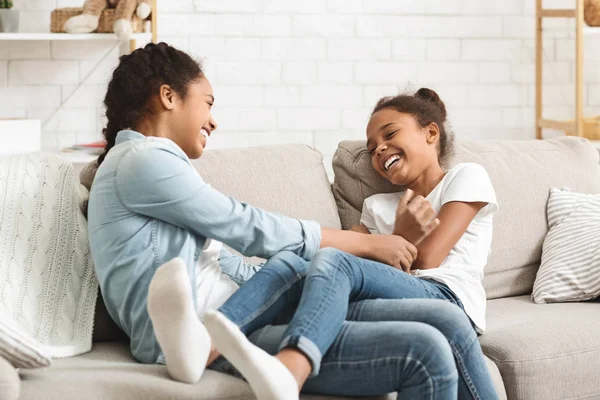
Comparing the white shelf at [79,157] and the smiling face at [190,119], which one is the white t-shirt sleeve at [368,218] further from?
the white shelf at [79,157]

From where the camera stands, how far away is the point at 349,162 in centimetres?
254

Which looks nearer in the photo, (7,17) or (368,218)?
(368,218)

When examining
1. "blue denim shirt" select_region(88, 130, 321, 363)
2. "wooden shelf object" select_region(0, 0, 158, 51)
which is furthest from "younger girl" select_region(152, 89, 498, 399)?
"wooden shelf object" select_region(0, 0, 158, 51)

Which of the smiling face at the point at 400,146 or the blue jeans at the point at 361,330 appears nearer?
the blue jeans at the point at 361,330

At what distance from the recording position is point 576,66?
3541mm

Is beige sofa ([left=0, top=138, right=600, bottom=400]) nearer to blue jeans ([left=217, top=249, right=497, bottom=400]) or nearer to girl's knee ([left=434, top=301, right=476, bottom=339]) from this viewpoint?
blue jeans ([left=217, top=249, right=497, bottom=400])

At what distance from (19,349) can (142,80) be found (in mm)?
644

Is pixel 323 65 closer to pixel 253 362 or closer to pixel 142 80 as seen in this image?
pixel 142 80

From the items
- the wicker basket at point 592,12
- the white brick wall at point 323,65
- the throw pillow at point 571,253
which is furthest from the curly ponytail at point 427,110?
the wicker basket at point 592,12

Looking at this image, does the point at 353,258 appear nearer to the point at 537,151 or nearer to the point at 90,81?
the point at 537,151

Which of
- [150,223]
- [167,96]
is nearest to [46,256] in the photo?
[150,223]

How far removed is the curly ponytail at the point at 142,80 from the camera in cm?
194

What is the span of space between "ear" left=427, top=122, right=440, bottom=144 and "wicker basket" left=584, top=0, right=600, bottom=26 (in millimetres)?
1485

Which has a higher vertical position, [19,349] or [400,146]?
[400,146]
